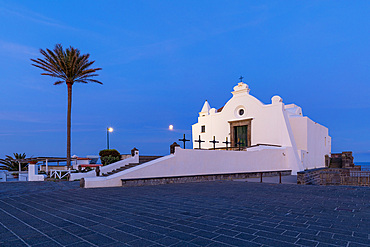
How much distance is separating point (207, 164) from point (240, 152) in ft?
12.1

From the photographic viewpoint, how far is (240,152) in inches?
714

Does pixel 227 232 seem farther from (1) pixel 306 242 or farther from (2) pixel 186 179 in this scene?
(2) pixel 186 179

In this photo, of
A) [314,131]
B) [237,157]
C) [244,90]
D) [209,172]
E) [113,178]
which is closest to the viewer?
[113,178]

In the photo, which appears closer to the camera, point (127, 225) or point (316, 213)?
point (127, 225)

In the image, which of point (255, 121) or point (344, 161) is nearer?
point (255, 121)

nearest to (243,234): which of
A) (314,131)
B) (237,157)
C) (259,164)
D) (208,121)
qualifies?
(237,157)

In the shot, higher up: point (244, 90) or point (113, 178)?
point (244, 90)

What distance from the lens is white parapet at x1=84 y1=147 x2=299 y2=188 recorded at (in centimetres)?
1261

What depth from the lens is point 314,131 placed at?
28.1 meters

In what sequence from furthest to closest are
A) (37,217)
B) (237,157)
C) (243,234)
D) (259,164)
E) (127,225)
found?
(259,164) < (237,157) < (37,217) < (127,225) < (243,234)

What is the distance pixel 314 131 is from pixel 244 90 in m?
10.5

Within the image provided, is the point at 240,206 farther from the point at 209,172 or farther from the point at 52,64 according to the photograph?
the point at 52,64

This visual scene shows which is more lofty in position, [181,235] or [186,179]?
[181,235]

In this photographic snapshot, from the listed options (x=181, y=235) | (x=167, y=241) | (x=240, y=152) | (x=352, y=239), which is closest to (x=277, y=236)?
(x=352, y=239)
